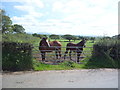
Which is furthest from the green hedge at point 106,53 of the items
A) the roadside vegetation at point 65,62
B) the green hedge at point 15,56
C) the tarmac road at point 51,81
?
the green hedge at point 15,56

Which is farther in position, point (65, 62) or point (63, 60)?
point (63, 60)

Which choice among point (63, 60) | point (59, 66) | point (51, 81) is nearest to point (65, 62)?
point (63, 60)

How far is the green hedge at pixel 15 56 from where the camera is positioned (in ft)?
24.0

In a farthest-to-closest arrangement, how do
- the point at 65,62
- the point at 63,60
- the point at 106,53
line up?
the point at 106,53
the point at 63,60
the point at 65,62

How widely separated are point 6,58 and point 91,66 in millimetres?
5117

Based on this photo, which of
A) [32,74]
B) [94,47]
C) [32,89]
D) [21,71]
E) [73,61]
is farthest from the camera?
[94,47]

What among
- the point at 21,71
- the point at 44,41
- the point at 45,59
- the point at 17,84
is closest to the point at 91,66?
the point at 45,59

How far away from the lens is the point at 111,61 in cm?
880

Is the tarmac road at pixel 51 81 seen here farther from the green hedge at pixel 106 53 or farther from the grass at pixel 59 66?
the green hedge at pixel 106 53

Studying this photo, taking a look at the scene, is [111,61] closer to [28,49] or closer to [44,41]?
[44,41]

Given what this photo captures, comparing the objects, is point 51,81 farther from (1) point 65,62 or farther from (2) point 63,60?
(2) point 63,60

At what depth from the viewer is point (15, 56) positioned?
7.36m

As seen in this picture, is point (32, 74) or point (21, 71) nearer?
point (32, 74)

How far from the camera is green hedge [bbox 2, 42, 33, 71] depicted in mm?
7320
